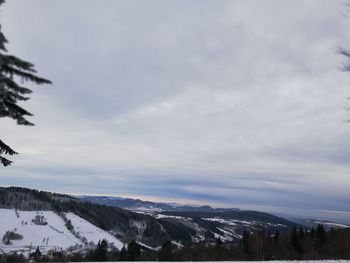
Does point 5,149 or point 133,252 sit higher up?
point 5,149

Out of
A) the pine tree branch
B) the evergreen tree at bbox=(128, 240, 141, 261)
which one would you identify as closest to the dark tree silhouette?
the pine tree branch

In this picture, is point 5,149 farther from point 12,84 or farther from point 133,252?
point 133,252

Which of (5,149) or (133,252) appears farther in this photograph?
(133,252)

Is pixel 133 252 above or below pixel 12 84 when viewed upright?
below

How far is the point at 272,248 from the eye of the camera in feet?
281

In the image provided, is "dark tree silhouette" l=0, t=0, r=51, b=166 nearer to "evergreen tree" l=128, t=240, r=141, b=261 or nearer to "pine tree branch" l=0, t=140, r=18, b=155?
"pine tree branch" l=0, t=140, r=18, b=155

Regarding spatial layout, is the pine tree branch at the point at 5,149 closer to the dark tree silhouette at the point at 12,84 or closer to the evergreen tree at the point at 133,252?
the dark tree silhouette at the point at 12,84

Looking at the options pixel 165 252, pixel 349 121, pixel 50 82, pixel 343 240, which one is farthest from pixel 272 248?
pixel 50 82

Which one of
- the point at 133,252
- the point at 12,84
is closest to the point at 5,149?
the point at 12,84

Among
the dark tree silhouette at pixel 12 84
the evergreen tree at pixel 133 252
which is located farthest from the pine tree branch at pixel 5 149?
the evergreen tree at pixel 133 252

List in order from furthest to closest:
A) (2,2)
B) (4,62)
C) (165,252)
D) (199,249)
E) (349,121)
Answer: (199,249)
(165,252)
(349,121)
(2,2)
(4,62)

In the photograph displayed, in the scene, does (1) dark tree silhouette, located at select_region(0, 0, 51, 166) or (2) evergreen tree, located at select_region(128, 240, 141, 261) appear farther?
(2) evergreen tree, located at select_region(128, 240, 141, 261)

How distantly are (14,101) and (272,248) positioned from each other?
8349 cm

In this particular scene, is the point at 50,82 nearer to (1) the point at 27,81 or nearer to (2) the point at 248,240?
(1) the point at 27,81
